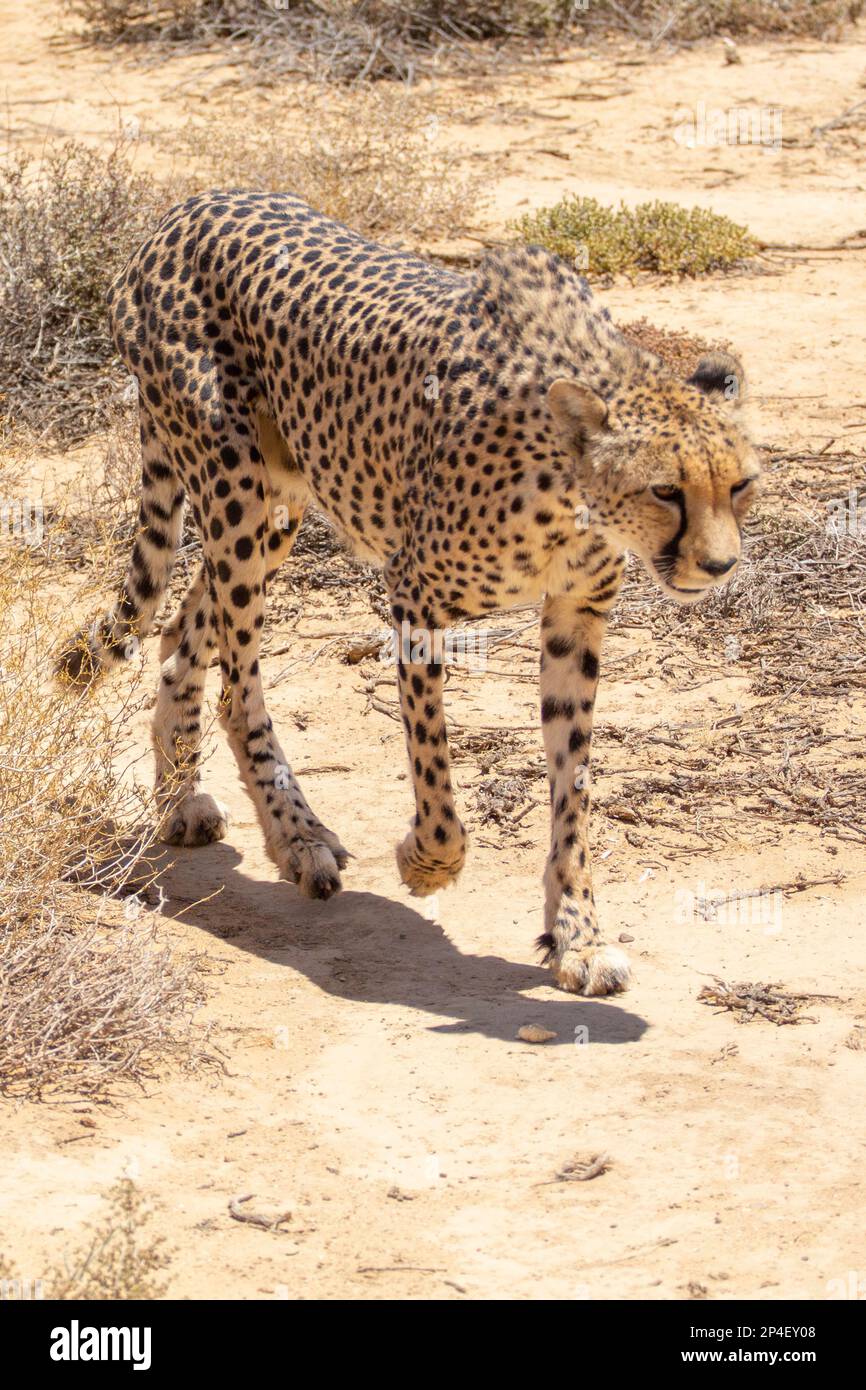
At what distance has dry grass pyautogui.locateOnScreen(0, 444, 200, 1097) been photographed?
175 inches

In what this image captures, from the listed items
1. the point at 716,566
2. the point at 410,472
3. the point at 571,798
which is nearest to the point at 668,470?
the point at 716,566

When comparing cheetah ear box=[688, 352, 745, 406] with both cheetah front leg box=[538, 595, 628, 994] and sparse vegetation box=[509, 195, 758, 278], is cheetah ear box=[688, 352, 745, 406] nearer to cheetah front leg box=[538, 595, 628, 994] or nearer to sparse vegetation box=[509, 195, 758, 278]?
cheetah front leg box=[538, 595, 628, 994]

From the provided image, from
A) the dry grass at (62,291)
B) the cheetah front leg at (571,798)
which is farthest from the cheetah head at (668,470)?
the dry grass at (62,291)

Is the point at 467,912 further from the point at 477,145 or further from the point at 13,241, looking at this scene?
the point at 477,145

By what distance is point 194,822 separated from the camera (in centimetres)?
617

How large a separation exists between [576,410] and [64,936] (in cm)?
187

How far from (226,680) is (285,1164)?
2058mm

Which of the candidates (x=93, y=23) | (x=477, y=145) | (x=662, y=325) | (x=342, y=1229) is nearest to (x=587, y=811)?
(x=342, y=1229)

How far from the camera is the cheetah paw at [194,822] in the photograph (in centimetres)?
616

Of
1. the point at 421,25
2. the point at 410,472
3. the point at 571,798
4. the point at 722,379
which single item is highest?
the point at 722,379

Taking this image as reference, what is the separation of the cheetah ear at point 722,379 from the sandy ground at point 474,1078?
5.20 ft

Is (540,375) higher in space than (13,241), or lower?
higher

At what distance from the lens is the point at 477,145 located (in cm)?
1211

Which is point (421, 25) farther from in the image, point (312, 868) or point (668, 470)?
point (668, 470)
